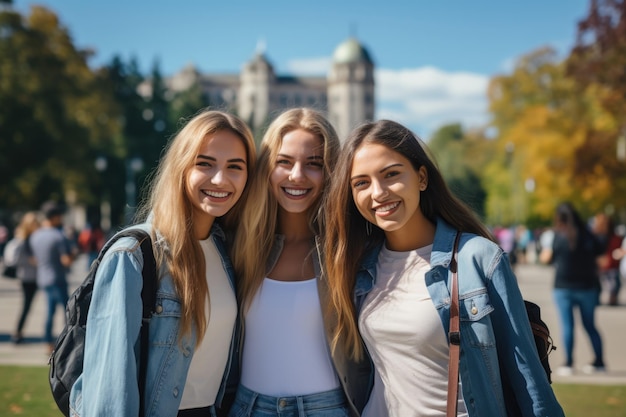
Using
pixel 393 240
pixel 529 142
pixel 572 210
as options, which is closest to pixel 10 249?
pixel 572 210

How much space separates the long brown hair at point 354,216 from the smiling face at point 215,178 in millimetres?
475

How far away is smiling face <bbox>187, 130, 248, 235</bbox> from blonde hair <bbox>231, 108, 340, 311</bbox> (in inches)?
10.2

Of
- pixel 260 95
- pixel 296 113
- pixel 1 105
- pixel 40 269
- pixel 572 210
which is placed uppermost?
pixel 260 95

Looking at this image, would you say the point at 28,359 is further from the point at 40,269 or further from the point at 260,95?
the point at 260,95

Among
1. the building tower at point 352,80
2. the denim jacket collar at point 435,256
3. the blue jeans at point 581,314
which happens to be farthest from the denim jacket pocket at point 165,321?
the building tower at point 352,80

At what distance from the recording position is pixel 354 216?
343 cm

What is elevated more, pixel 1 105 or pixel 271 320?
pixel 1 105

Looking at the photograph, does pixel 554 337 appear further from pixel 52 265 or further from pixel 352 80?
pixel 352 80

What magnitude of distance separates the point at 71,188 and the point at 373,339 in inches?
1361

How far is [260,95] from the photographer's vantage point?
12488cm

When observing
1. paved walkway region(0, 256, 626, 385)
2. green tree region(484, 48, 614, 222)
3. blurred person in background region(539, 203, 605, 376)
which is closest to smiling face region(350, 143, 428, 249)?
paved walkway region(0, 256, 626, 385)

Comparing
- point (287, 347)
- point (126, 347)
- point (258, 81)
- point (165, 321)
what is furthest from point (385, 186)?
point (258, 81)

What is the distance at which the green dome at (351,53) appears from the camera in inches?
4879

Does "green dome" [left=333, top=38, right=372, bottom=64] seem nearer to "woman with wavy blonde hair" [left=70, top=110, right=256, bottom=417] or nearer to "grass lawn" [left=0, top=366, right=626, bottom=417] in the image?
"grass lawn" [left=0, top=366, right=626, bottom=417]
